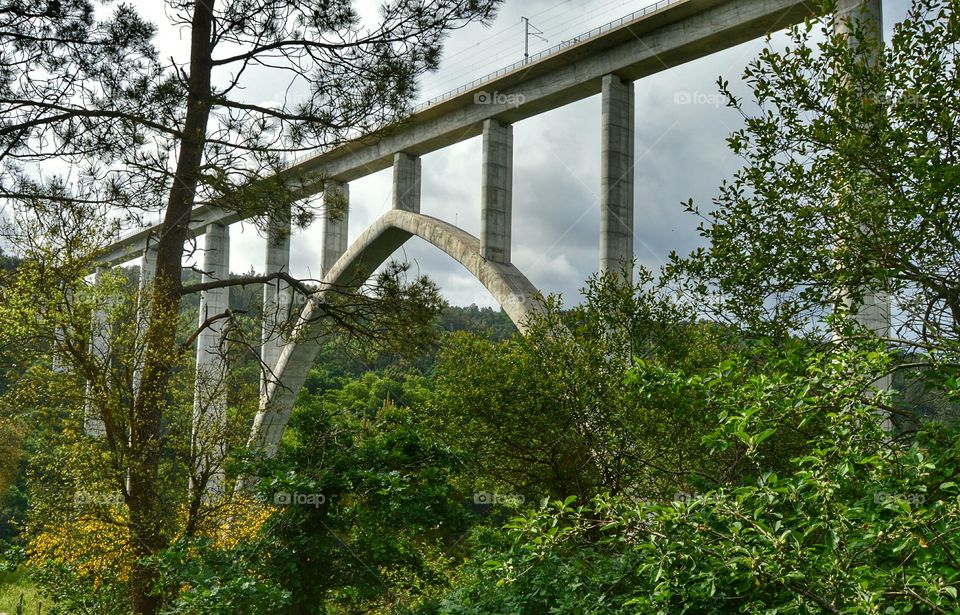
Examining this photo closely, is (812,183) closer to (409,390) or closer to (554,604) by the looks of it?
(554,604)

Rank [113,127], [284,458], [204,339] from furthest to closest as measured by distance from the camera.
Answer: [204,339]
[113,127]
[284,458]

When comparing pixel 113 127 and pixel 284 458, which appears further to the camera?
pixel 113 127

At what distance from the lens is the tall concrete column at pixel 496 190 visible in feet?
61.9

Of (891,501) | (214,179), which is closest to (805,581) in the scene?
(891,501)

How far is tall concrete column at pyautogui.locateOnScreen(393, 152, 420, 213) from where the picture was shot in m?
22.5

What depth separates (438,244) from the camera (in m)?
21.3

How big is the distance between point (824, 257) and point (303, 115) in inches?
273

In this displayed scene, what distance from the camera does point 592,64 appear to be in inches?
668
